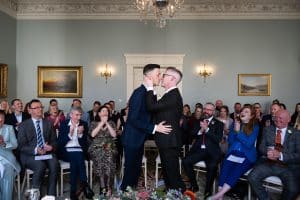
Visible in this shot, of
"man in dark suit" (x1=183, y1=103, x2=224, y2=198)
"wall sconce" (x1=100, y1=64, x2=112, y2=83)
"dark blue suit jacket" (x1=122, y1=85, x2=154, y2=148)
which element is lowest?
"man in dark suit" (x1=183, y1=103, x2=224, y2=198)

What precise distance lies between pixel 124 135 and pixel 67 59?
756cm

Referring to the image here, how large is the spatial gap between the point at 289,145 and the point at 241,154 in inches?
27.0

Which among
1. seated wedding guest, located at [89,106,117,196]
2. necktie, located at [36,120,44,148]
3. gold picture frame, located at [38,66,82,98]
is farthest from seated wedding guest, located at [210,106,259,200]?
gold picture frame, located at [38,66,82,98]

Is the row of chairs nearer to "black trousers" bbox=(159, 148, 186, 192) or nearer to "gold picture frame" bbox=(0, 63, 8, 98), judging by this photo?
"black trousers" bbox=(159, 148, 186, 192)

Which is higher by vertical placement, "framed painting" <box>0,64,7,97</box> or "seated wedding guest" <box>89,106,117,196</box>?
"framed painting" <box>0,64,7,97</box>

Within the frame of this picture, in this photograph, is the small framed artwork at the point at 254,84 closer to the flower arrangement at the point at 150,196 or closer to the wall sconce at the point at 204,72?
the wall sconce at the point at 204,72

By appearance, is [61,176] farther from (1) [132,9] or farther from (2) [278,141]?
(1) [132,9]

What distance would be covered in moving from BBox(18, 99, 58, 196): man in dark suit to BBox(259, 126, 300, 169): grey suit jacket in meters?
2.93

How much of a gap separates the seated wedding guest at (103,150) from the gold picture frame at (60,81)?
19.0ft

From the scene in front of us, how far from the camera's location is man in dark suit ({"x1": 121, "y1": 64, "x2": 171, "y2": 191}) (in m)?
3.56

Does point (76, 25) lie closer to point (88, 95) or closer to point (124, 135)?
point (88, 95)

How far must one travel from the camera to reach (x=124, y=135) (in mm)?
3898

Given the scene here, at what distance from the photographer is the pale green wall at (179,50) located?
34.9 ft

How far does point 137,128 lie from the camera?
3766 millimetres
